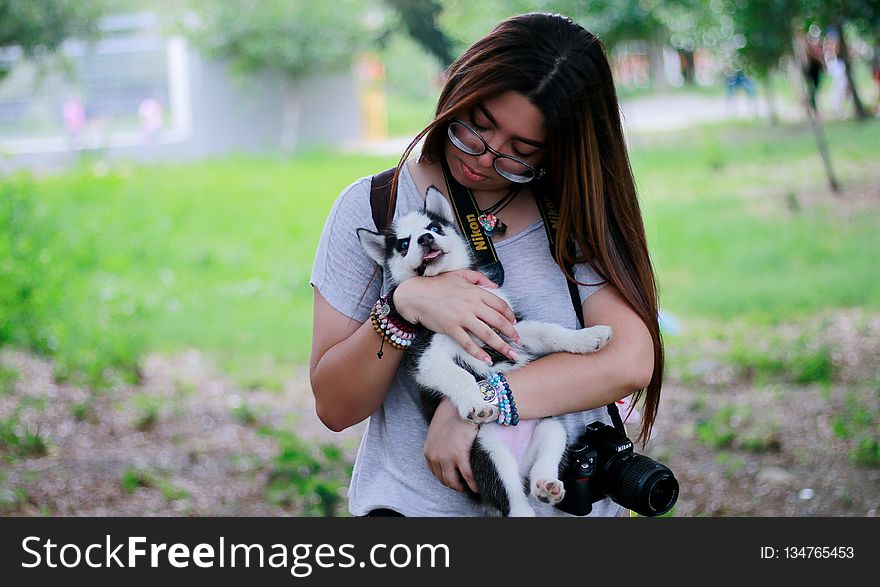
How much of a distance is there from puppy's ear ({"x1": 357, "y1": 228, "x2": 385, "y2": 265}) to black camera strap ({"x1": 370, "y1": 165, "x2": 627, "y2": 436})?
34 millimetres

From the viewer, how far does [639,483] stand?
1841 mm

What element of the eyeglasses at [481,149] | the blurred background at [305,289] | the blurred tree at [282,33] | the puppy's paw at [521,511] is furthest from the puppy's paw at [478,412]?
the blurred tree at [282,33]

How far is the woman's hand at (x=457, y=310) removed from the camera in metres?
1.79

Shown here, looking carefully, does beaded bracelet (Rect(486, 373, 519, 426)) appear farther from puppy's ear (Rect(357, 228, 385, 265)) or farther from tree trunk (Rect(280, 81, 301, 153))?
tree trunk (Rect(280, 81, 301, 153))

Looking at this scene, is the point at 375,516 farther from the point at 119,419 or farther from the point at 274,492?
the point at 119,419

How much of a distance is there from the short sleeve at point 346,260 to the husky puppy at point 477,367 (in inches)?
1.3

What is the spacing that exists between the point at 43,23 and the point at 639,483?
593 cm

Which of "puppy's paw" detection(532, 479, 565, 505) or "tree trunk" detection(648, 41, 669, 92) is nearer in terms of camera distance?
"puppy's paw" detection(532, 479, 565, 505)

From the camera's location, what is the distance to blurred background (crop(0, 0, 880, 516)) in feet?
16.4

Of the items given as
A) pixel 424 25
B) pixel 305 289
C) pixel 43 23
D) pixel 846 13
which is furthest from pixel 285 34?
pixel 846 13

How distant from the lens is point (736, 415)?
225 inches

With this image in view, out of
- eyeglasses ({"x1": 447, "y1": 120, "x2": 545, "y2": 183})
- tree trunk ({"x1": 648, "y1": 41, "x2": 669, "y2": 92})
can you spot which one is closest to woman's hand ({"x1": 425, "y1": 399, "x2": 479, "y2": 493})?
eyeglasses ({"x1": 447, "y1": 120, "x2": 545, "y2": 183})

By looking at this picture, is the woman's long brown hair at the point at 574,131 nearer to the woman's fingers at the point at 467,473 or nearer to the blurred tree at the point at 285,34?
the woman's fingers at the point at 467,473

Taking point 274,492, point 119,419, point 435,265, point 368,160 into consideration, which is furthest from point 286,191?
point 435,265
